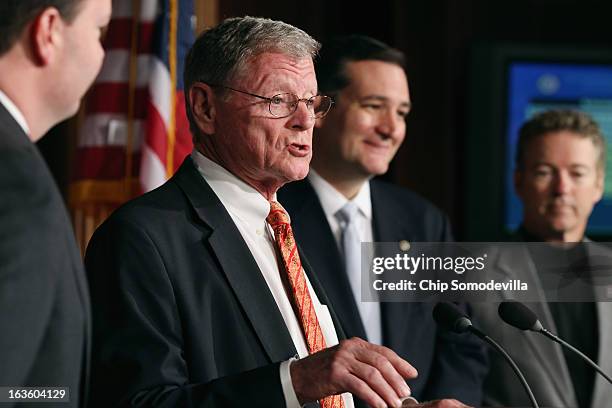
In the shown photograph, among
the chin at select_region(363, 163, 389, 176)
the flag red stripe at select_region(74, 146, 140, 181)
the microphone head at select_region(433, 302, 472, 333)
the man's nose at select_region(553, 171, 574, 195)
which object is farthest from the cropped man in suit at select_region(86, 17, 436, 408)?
the flag red stripe at select_region(74, 146, 140, 181)

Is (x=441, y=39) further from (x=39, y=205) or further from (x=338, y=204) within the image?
(x=39, y=205)

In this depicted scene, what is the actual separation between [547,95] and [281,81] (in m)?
3.18

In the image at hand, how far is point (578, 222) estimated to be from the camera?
134 inches

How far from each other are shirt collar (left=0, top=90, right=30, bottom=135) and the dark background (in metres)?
3.48

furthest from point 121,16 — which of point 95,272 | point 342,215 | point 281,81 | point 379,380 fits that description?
point 379,380

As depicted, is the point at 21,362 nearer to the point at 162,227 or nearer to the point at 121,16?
the point at 162,227

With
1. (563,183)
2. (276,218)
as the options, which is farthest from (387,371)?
(563,183)

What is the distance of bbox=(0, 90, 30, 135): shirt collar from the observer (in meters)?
1.43

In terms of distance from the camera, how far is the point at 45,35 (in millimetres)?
1451

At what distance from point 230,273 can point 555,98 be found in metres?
3.46

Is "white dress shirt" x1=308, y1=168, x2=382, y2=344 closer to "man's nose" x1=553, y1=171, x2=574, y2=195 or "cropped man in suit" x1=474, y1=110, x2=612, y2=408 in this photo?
"cropped man in suit" x1=474, y1=110, x2=612, y2=408

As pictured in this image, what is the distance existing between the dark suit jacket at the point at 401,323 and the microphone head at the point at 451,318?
2.48 feet

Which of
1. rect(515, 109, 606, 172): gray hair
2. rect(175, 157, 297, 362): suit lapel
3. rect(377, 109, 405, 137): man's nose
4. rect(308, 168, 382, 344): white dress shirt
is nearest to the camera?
rect(175, 157, 297, 362): suit lapel

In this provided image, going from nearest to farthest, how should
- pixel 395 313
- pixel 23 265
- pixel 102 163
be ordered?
pixel 23 265, pixel 395 313, pixel 102 163
